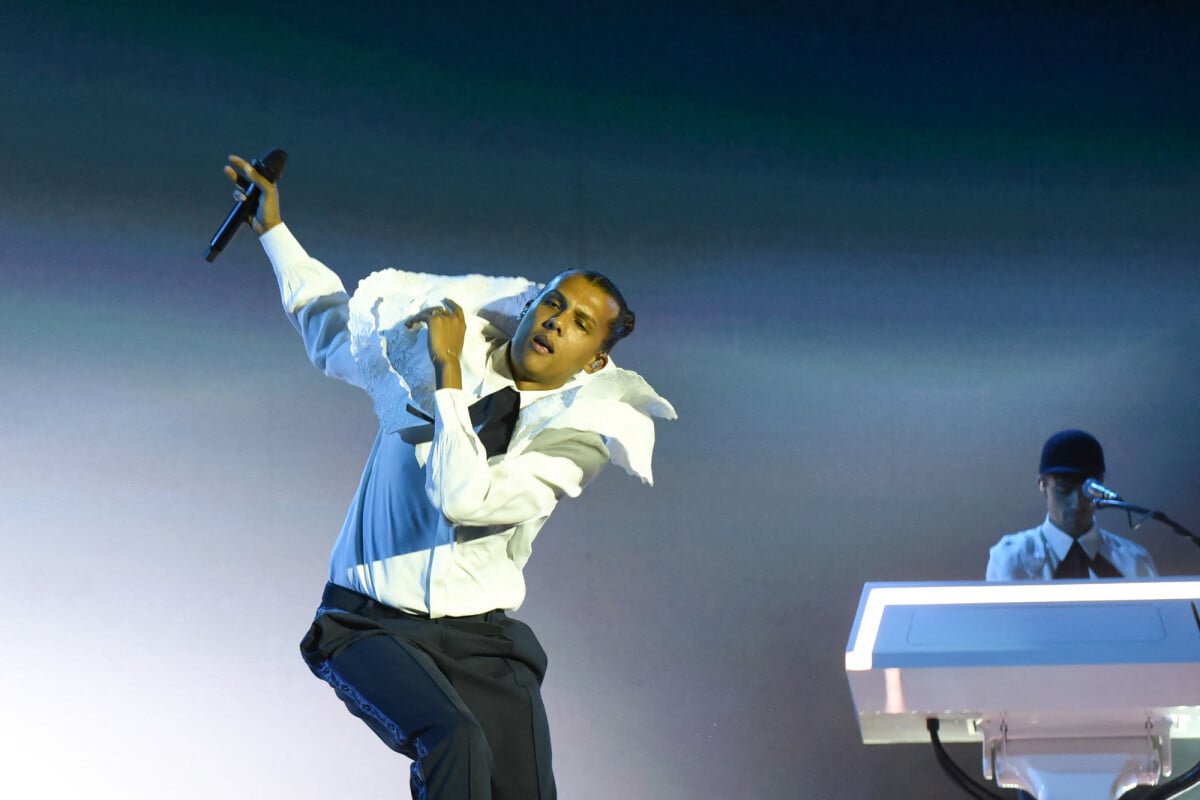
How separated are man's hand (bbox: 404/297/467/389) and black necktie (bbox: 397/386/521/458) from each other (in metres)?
0.10

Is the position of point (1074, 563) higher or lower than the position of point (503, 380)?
lower

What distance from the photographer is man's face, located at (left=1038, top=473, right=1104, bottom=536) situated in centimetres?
401

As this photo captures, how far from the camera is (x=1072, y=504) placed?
4012 millimetres

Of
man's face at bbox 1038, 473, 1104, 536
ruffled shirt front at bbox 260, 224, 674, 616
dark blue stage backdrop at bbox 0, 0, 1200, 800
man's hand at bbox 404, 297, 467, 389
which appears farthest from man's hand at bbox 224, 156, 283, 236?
man's face at bbox 1038, 473, 1104, 536

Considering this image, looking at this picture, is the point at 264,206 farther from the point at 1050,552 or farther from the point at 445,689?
the point at 1050,552

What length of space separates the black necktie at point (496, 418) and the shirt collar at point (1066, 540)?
2014 millimetres

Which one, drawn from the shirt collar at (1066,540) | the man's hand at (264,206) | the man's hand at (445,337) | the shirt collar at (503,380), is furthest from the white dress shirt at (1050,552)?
the man's hand at (264,206)

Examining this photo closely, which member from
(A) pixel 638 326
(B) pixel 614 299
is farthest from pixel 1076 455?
(B) pixel 614 299

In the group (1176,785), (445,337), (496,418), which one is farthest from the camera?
(496,418)

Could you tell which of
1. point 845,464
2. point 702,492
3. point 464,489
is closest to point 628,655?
point 702,492

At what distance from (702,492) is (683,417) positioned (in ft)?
0.81

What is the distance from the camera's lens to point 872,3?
4.43 m

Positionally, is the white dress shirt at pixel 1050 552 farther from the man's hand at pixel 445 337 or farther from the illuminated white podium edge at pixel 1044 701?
the illuminated white podium edge at pixel 1044 701

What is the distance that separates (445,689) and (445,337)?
639 mm
